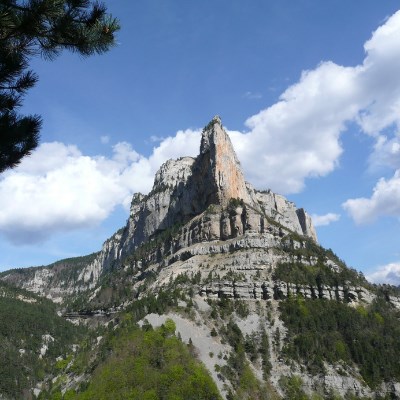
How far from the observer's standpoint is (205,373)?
92.9m

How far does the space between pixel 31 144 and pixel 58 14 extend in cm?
654

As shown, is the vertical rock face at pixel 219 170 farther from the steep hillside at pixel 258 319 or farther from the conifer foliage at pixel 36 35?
the conifer foliage at pixel 36 35

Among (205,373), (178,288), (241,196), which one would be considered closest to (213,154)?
(241,196)

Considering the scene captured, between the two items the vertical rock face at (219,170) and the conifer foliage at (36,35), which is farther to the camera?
the vertical rock face at (219,170)

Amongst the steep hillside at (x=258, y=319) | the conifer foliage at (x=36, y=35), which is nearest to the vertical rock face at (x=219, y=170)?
the steep hillside at (x=258, y=319)

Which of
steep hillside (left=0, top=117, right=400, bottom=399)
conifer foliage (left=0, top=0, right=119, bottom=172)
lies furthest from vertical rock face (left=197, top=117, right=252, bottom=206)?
conifer foliage (left=0, top=0, right=119, bottom=172)

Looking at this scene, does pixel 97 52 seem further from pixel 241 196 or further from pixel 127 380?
pixel 241 196

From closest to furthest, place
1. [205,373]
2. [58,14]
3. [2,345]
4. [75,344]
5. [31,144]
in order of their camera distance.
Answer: [58,14] → [31,144] → [205,373] → [2,345] → [75,344]

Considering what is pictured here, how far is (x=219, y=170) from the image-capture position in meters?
182

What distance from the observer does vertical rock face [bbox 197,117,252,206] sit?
18012cm

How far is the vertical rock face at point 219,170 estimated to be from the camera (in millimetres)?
180125

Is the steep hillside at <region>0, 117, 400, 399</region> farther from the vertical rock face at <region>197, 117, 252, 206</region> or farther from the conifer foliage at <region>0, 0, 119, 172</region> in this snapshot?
the conifer foliage at <region>0, 0, 119, 172</region>

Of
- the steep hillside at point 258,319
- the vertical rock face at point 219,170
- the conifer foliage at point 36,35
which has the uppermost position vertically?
the vertical rock face at point 219,170

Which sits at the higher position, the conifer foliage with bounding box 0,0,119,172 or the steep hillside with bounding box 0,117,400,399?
the steep hillside with bounding box 0,117,400,399
